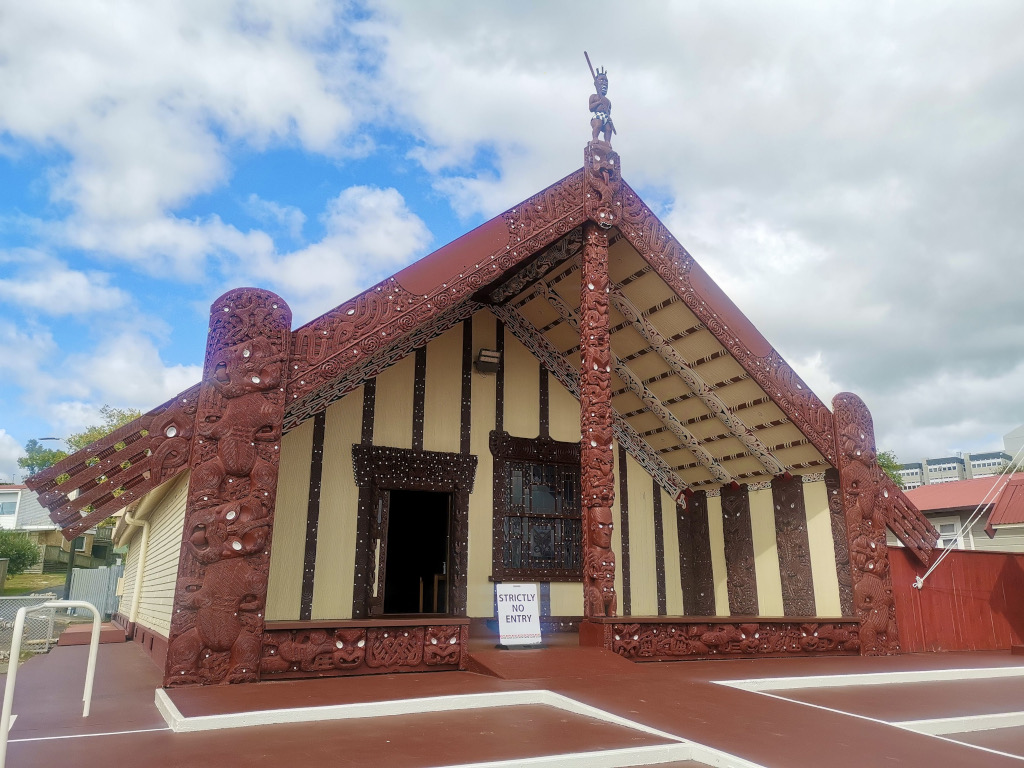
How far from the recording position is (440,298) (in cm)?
718

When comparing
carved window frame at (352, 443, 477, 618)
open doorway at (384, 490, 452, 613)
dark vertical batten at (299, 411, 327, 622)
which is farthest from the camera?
open doorway at (384, 490, 452, 613)

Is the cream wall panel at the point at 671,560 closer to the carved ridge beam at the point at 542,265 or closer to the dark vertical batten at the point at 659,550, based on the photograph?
the dark vertical batten at the point at 659,550

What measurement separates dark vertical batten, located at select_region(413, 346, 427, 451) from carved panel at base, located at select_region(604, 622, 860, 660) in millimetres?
3696

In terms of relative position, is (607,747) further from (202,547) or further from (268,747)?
(202,547)

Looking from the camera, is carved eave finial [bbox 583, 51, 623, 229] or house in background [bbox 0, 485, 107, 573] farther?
house in background [bbox 0, 485, 107, 573]

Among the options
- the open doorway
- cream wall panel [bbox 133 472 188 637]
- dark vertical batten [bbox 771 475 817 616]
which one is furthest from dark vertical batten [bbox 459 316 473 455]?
the open doorway

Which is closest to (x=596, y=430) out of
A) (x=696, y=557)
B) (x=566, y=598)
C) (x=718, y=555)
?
(x=566, y=598)

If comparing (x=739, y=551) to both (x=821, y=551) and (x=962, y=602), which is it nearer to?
(x=821, y=551)

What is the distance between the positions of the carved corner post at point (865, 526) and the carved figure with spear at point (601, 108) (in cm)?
466

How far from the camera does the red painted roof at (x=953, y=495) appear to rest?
20337 mm

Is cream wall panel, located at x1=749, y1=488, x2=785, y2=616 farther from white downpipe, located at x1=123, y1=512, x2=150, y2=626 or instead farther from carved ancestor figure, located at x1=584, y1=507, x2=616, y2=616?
white downpipe, located at x1=123, y1=512, x2=150, y2=626

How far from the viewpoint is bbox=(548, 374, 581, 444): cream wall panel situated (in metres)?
10.5

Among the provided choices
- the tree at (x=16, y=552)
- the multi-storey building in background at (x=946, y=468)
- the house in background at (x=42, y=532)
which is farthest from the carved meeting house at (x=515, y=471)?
the multi-storey building in background at (x=946, y=468)

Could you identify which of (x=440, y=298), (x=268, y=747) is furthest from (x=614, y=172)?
(x=268, y=747)
